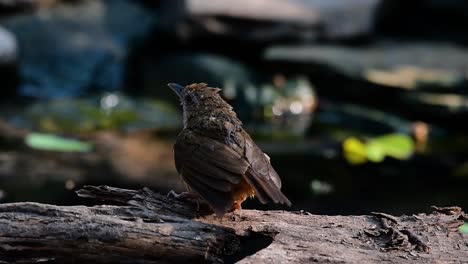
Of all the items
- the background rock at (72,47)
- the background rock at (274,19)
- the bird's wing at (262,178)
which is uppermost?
the background rock at (274,19)

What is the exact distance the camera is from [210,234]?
11.8 ft

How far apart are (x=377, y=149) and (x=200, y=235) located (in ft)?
17.7

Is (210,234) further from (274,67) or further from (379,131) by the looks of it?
(274,67)

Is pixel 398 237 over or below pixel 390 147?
below

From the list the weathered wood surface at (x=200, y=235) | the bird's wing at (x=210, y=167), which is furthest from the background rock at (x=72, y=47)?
the weathered wood surface at (x=200, y=235)

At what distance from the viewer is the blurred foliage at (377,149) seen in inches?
338

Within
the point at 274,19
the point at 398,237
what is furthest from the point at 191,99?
the point at 274,19

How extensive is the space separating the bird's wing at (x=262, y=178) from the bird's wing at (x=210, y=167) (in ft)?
0.15

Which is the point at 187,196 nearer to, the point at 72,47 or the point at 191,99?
the point at 191,99

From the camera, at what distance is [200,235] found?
3.58 m

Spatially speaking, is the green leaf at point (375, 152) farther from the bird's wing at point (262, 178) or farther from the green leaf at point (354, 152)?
the bird's wing at point (262, 178)

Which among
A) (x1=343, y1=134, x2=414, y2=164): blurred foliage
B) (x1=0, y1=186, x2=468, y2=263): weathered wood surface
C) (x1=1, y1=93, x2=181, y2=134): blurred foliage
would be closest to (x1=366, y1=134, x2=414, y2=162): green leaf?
(x1=343, y1=134, x2=414, y2=164): blurred foliage

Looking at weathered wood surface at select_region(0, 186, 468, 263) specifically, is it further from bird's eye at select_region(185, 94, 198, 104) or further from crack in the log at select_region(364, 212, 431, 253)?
A: bird's eye at select_region(185, 94, 198, 104)

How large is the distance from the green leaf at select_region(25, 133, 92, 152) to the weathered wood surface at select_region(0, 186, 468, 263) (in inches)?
177
